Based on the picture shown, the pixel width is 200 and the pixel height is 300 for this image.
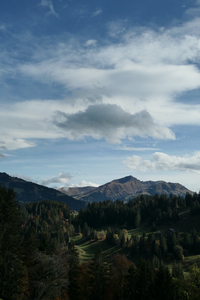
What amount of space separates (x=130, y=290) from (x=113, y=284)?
759 cm

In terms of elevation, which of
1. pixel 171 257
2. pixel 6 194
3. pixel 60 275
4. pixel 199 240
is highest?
pixel 6 194

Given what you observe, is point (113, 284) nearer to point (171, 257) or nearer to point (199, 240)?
point (171, 257)

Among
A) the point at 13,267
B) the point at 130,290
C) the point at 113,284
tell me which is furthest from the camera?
the point at 113,284

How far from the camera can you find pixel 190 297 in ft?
192

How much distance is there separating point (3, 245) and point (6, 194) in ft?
35.1

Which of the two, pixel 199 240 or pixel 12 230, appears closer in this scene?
pixel 12 230

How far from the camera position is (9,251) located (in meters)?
46.6

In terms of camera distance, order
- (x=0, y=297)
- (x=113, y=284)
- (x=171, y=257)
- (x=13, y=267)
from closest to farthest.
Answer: (x=0, y=297), (x=13, y=267), (x=113, y=284), (x=171, y=257)

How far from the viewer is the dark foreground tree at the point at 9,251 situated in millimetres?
44656

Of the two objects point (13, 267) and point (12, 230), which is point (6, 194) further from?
point (13, 267)

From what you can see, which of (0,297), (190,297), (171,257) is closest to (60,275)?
(0,297)

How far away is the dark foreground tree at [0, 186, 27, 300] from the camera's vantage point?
1758 inches

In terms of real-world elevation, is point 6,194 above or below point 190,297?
above

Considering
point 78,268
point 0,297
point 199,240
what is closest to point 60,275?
point 78,268
